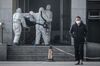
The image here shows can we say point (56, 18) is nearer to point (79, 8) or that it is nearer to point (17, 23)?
point (79, 8)

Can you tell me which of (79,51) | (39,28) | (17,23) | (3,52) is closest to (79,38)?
(79,51)

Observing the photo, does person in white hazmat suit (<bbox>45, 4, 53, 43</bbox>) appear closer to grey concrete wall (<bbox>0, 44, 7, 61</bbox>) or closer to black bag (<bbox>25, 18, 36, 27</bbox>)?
black bag (<bbox>25, 18, 36, 27</bbox>)

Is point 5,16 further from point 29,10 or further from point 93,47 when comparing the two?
point 93,47

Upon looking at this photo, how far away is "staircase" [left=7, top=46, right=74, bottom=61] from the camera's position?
21.0 m


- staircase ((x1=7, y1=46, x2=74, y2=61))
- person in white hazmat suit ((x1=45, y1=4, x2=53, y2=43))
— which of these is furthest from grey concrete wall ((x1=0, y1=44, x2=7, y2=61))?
person in white hazmat suit ((x1=45, y1=4, x2=53, y2=43))

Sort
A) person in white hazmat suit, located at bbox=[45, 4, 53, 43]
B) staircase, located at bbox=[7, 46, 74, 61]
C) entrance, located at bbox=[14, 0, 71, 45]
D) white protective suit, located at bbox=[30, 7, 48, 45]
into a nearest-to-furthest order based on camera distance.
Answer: staircase, located at bbox=[7, 46, 74, 61] < white protective suit, located at bbox=[30, 7, 48, 45] < person in white hazmat suit, located at bbox=[45, 4, 53, 43] < entrance, located at bbox=[14, 0, 71, 45]

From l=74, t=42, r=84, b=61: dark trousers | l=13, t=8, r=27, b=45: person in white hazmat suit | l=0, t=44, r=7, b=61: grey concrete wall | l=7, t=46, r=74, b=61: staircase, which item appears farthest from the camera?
l=13, t=8, r=27, b=45: person in white hazmat suit

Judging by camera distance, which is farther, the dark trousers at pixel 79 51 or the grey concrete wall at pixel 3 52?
the grey concrete wall at pixel 3 52

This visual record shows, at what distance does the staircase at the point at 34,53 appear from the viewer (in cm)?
2100

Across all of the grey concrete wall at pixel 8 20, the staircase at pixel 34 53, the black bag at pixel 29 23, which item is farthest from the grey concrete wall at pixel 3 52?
the black bag at pixel 29 23

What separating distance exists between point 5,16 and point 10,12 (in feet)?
1.27

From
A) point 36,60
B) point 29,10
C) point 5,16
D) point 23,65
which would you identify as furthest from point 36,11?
point 23,65

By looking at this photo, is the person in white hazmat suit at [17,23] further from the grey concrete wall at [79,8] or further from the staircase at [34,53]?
the grey concrete wall at [79,8]

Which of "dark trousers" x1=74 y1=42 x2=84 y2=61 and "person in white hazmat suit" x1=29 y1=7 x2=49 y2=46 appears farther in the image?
"person in white hazmat suit" x1=29 y1=7 x2=49 y2=46
